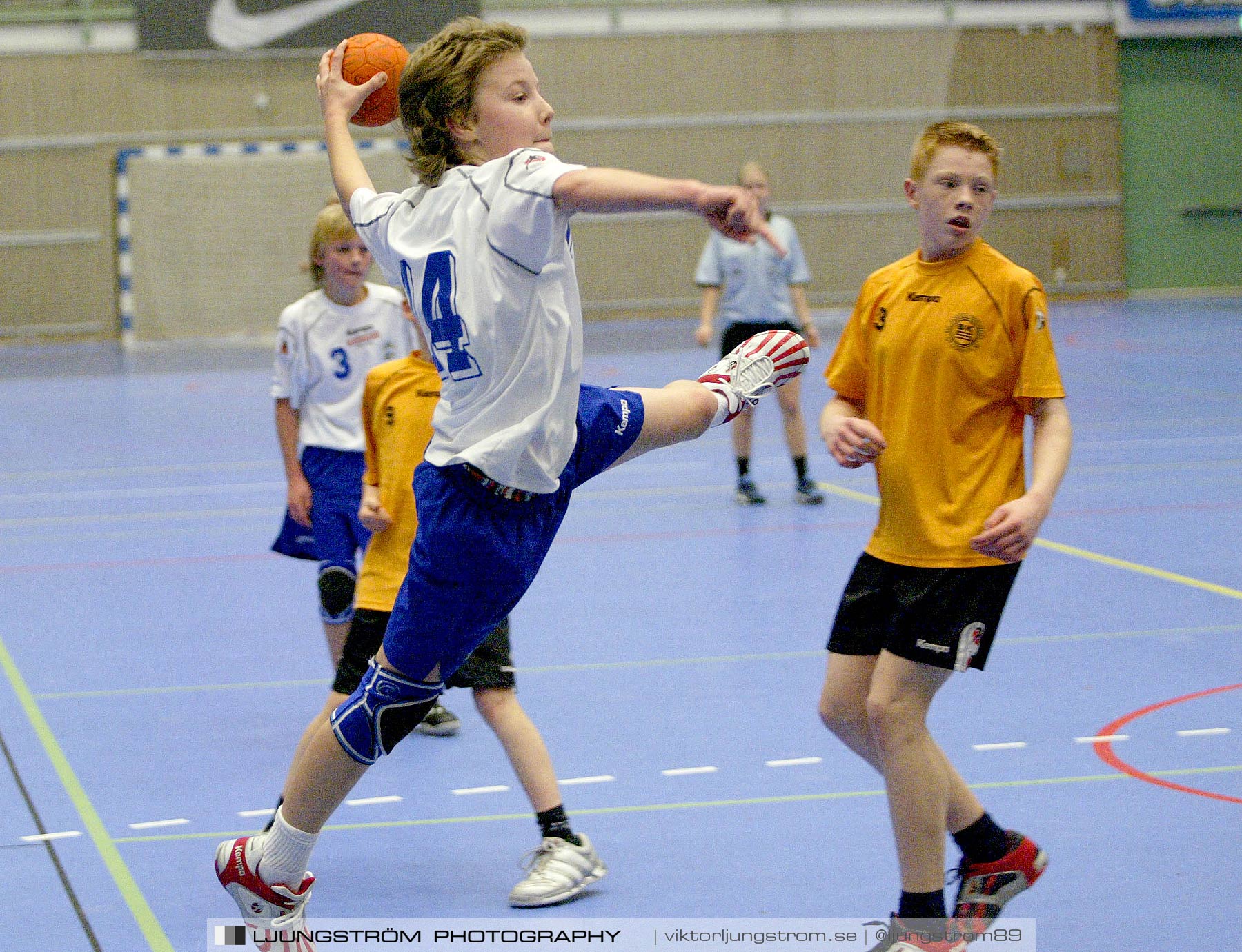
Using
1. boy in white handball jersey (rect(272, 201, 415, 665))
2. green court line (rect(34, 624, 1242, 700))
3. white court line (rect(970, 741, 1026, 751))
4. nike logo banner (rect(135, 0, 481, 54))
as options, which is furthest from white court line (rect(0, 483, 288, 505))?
nike logo banner (rect(135, 0, 481, 54))

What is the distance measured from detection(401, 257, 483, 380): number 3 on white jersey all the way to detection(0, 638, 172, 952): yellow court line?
133 centimetres

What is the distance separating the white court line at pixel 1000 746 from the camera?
167 inches

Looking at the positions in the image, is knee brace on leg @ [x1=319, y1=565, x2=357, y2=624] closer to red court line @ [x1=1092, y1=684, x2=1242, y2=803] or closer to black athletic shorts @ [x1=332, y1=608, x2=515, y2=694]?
black athletic shorts @ [x1=332, y1=608, x2=515, y2=694]

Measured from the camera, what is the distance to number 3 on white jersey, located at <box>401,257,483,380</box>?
268 cm

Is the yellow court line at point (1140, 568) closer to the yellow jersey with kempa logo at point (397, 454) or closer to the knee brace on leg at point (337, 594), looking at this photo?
the knee brace on leg at point (337, 594)

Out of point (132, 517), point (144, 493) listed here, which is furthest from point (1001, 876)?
point (144, 493)

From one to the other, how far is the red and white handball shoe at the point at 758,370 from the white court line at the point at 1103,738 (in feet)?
5.59

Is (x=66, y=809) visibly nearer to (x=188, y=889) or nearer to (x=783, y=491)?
(x=188, y=889)

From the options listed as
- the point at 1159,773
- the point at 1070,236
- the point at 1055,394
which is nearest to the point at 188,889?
the point at 1055,394

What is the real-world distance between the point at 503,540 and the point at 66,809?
6.09 ft

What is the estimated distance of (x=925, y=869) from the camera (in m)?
2.85

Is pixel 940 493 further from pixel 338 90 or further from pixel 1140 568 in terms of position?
pixel 1140 568

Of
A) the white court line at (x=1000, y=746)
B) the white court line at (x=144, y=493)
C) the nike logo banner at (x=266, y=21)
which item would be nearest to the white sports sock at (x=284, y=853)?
the white court line at (x=1000, y=746)

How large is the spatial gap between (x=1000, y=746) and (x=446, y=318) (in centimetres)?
231
